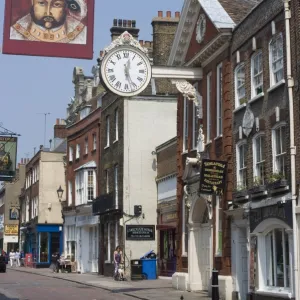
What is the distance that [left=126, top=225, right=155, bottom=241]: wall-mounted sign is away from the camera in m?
37.2

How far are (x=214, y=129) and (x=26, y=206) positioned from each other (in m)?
43.9

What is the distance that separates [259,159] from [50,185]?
1531 inches

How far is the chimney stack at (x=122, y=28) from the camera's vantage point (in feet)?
149

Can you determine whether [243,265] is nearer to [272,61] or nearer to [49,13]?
[272,61]

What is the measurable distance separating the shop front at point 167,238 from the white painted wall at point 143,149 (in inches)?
39.3

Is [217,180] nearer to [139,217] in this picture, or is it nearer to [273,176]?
[273,176]

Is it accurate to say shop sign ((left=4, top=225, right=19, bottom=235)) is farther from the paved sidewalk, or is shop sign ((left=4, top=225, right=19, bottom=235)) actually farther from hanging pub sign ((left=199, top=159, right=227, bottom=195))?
hanging pub sign ((left=199, top=159, right=227, bottom=195))

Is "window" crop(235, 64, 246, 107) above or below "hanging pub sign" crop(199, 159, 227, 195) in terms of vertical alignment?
above

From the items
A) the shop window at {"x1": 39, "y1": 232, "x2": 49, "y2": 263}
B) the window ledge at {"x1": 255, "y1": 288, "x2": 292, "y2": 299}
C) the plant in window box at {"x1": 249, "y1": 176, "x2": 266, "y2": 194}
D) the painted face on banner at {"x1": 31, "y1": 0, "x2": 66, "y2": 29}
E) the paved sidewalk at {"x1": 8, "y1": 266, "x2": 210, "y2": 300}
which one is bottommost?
the paved sidewalk at {"x1": 8, "y1": 266, "x2": 210, "y2": 300}

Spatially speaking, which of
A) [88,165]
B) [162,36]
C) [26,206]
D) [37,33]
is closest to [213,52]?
[37,33]

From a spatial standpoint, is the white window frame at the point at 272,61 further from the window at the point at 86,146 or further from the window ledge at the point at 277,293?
the window at the point at 86,146

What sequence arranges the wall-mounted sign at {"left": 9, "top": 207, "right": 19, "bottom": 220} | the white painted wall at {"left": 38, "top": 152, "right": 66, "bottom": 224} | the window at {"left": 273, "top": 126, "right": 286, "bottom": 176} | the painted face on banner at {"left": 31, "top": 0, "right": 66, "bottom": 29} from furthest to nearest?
1. the wall-mounted sign at {"left": 9, "top": 207, "right": 19, "bottom": 220}
2. the white painted wall at {"left": 38, "top": 152, "right": 66, "bottom": 224}
3. the window at {"left": 273, "top": 126, "right": 286, "bottom": 176}
4. the painted face on banner at {"left": 31, "top": 0, "right": 66, "bottom": 29}

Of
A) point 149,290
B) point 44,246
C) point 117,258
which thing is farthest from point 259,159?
point 44,246

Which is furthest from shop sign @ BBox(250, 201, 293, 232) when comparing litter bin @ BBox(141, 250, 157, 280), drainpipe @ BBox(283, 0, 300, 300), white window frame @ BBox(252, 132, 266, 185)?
litter bin @ BBox(141, 250, 157, 280)
